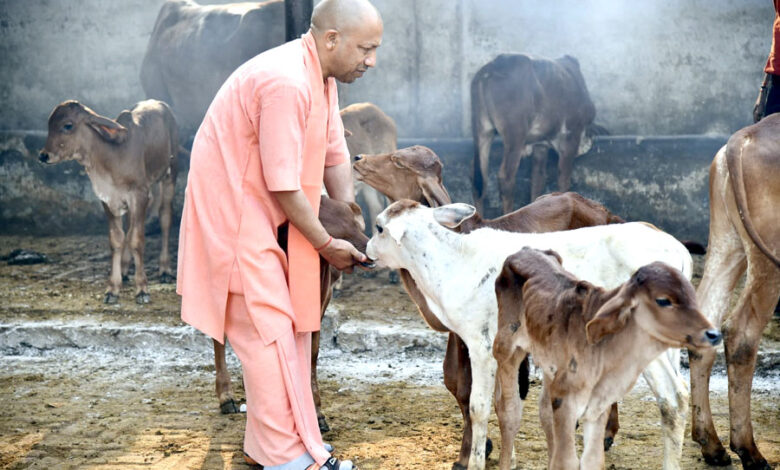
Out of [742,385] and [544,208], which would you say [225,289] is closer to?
[544,208]

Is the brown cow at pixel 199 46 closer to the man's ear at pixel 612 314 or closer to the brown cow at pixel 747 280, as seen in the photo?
the brown cow at pixel 747 280

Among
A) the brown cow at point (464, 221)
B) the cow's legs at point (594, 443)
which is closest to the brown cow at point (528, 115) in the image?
the brown cow at point (464, 221)

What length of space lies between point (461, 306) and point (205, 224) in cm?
129

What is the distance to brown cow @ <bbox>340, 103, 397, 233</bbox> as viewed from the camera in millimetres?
9336

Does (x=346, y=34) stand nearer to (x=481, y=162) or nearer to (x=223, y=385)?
(x=223, y=385)

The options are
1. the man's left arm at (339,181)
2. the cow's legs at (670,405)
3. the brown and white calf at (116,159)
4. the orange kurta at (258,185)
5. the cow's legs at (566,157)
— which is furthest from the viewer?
the cow's legs at (566,157)

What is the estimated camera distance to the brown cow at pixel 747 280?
16.3 feet

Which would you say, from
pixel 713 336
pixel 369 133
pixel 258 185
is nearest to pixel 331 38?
pixel 258 185

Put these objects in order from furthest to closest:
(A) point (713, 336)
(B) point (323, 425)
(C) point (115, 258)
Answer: (C) point (115, 258) < (B) point (323, 425) < (A) point (713, 336)

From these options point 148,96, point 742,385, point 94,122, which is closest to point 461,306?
point 742,385

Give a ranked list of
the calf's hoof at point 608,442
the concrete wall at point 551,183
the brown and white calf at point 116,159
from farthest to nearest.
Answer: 1. the concrete wall at point 551,183
2. the brown and white calf at point 116,159
3. the calf's hoof at point 608,442

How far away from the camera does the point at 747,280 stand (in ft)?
16.8

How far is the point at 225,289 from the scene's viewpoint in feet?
14.7

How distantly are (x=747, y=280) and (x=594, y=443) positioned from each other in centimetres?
179
